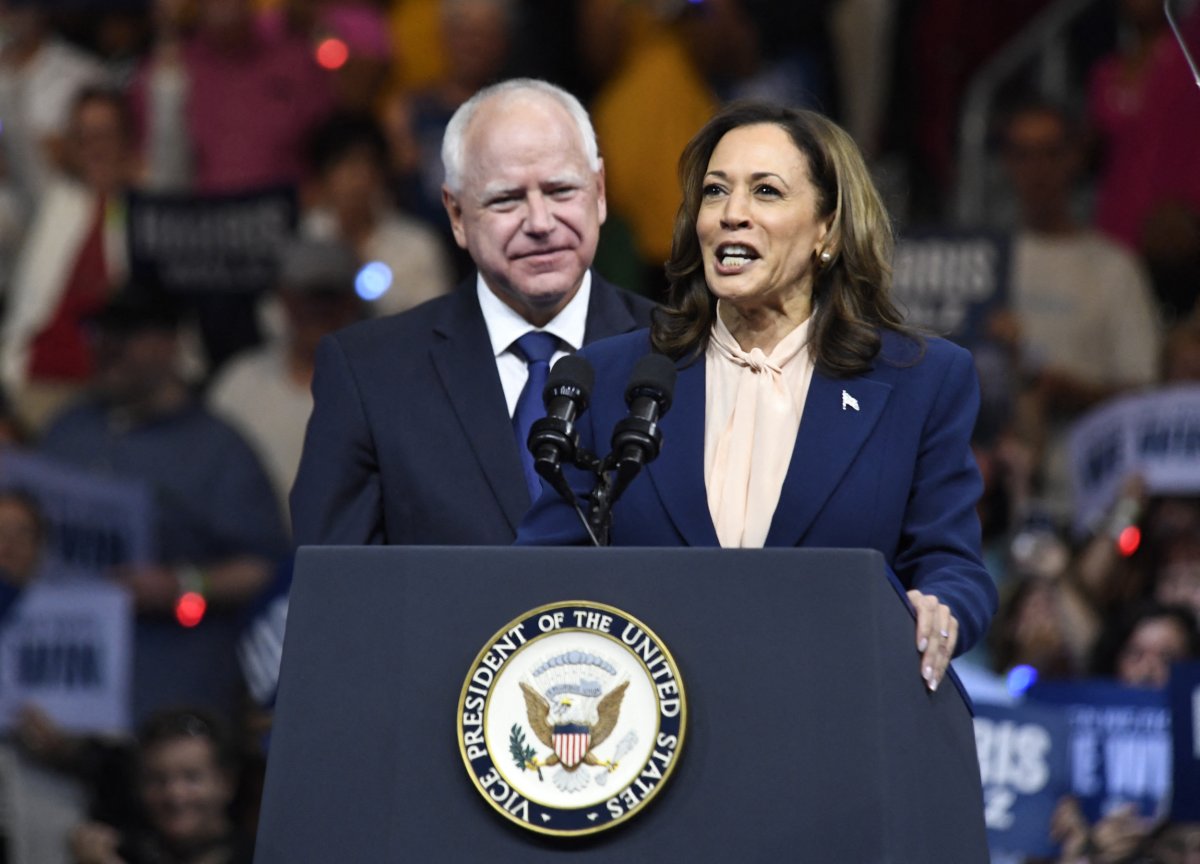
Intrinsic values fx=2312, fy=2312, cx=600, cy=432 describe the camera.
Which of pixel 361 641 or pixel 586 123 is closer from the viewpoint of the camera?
pixel 361 641

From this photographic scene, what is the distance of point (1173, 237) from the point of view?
7.42 meters

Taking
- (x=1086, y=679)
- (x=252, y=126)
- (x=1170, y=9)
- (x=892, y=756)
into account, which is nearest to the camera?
(x=892, y=756)

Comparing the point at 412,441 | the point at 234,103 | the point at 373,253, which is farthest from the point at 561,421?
the point at 234,103

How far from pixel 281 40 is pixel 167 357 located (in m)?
1.90

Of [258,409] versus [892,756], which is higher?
[258,409]

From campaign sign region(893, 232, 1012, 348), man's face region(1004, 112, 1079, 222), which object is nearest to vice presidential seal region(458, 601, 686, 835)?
campaign sign region(893, 232, 1012, 348)

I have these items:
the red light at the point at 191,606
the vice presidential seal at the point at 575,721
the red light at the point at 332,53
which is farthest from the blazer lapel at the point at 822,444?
the red light at the point at 332,53

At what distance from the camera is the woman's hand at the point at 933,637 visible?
8.63ft

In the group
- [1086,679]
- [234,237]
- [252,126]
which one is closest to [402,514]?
[1086,679]

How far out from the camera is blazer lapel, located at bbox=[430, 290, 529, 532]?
139 inches

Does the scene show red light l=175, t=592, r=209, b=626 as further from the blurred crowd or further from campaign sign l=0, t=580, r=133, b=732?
campaign sign l=0, t=580, r=133, b=732

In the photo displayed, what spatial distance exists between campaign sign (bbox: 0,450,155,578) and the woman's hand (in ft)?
13.3

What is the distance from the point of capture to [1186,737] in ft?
15.9

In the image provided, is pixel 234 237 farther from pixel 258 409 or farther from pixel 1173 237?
pixel 1173 237
